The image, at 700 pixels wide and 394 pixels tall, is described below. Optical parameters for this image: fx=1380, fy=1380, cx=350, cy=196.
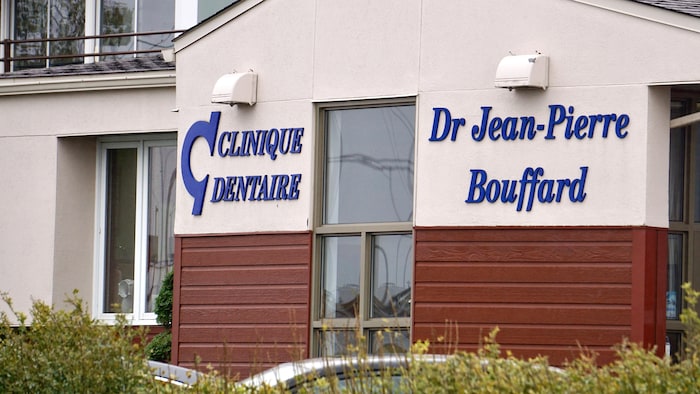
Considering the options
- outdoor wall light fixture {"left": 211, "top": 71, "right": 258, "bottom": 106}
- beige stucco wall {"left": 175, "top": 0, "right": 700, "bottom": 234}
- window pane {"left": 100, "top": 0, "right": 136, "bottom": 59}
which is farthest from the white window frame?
outdoor wall light fixture {"left": 211, "top": 71, "right": 258, "bottom": 106}

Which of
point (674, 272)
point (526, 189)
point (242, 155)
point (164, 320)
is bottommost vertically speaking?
point (164, 320)

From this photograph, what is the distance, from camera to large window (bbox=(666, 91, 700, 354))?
599 inches

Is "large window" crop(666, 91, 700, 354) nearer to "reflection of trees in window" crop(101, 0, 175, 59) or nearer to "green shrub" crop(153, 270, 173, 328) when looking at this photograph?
"green shrub" crop(153, 270, 173, 328)

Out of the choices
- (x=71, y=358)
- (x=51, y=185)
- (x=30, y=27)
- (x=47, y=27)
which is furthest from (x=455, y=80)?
(x=30, y=27)

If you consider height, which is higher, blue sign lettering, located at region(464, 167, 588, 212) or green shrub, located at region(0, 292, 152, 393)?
blue sign lettering, located at region(464, 167, 588, 212)

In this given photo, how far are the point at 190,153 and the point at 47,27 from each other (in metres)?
7.10

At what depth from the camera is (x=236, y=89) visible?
53.0ft

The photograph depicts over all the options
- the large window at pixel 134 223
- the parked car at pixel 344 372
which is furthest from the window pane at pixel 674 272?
the large window at pixel 134 223

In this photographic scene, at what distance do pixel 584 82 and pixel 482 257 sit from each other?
2135 mm

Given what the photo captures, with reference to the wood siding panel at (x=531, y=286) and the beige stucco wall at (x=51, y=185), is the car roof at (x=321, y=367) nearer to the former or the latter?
the wood siding panel at (x=531, y=286)

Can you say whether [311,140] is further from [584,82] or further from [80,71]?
[80,71]

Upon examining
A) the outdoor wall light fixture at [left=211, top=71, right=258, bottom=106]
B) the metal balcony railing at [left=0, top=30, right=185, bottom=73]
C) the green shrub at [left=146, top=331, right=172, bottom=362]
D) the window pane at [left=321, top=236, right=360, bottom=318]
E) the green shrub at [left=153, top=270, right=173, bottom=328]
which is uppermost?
the metal balcony railing at [left=0, top=30, right=185, bottom=73]

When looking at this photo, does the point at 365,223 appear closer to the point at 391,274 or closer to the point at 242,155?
the point at 391,274

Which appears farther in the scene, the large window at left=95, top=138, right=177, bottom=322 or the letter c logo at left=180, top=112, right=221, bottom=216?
the large window at left=95, top=138, right=177, bottom=322
